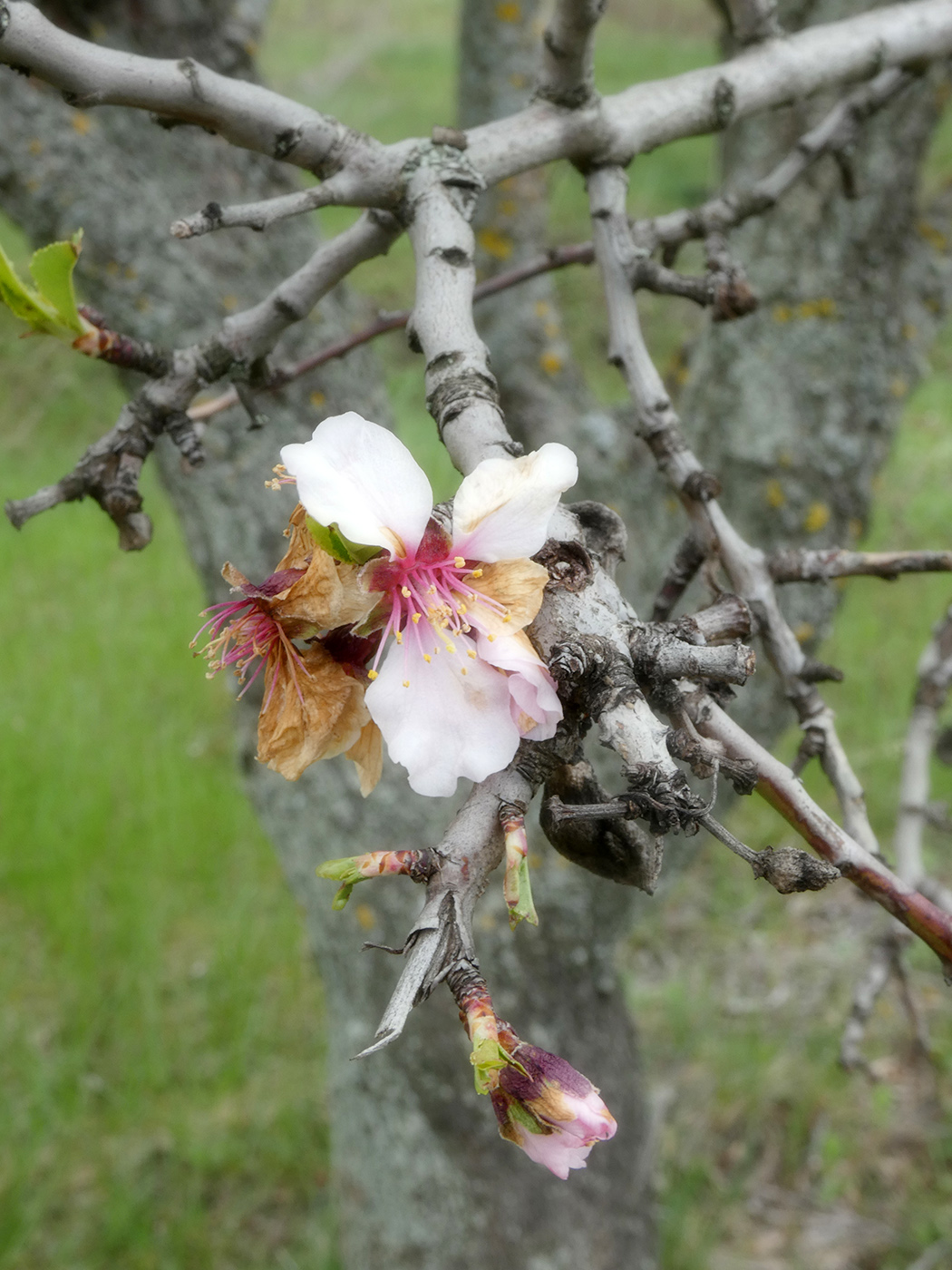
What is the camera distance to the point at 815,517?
230cm

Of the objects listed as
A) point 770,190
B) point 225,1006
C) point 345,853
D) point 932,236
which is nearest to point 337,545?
point 770,190

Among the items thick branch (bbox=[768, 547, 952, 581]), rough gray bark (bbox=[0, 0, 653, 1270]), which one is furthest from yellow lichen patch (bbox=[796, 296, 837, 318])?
thick branch (bbox=[768, 547, 952, 581])

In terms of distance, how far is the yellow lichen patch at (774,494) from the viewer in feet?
7.52

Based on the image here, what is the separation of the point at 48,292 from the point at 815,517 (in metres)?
1.80

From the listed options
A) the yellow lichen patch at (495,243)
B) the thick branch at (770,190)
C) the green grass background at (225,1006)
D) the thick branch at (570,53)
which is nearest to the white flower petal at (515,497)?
the thick branch at (570,53)

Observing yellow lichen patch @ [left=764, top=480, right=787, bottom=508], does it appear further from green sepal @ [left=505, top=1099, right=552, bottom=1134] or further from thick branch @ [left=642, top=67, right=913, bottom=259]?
green sepal @ [left=505, top=1099, right=552, bottom=1134]

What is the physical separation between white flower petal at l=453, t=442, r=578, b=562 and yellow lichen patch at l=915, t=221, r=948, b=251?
77.8 inches

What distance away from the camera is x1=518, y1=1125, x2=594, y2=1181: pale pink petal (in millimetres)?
682

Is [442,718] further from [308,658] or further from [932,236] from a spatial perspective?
[932,236]

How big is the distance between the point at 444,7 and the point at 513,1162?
14.8 m

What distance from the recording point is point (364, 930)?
229cm

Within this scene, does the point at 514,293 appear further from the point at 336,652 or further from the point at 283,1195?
the point at 283,1195

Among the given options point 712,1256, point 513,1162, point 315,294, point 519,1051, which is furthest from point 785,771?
point 712,1256

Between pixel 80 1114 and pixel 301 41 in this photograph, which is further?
pixel 301 41
